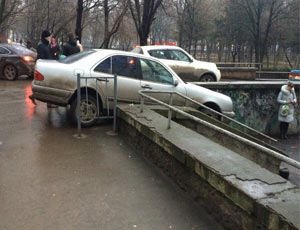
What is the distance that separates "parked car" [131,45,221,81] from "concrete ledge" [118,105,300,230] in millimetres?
7695

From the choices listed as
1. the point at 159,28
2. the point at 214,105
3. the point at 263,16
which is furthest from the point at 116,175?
the point at 159,28

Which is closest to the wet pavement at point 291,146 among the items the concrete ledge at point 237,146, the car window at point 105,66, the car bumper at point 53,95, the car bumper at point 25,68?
the concrete ledge at point 237,146

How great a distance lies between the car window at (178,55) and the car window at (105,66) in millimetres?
6276

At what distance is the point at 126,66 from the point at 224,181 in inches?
174

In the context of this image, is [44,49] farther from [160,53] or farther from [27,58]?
[27,58]

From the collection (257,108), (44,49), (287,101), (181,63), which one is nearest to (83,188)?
(44,49)

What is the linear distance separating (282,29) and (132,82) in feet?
106

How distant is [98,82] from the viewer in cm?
664

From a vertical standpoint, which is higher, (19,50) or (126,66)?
(19,50)

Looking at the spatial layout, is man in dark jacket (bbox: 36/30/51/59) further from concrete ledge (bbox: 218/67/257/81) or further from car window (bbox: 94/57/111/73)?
concrete ledge (bbox: 218/67/257/81)

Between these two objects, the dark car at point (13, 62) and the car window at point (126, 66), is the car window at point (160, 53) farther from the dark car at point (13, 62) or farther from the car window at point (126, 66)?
the dark car at point (13, 62)

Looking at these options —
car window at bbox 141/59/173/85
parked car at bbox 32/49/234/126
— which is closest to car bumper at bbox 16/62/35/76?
parked car at bbox 32/49/234/126

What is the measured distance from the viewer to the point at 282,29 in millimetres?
34406

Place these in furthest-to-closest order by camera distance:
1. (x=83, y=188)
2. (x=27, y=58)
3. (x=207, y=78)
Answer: (x=27, y=58)
(x=207, y=78)
(x=83, y=188)
